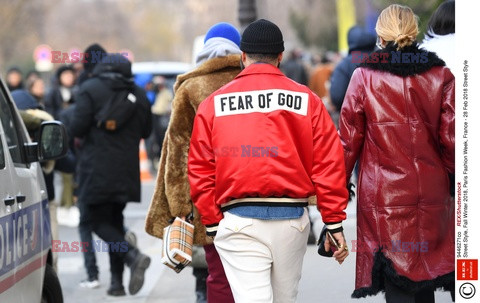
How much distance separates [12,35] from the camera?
201 feet

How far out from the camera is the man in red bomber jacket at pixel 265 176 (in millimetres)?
5027

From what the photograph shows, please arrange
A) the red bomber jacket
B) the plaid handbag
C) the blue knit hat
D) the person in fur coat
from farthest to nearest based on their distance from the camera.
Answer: the blue knit hat
the person in fur coat
the plaid handbag
the red bomber jacket

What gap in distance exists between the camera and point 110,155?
8.68m

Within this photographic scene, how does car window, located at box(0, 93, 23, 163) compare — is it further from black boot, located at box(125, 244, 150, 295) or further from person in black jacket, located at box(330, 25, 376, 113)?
person in black jacket, located at box(330, 25, 376, 113)

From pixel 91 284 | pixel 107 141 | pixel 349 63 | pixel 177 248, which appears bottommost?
pixel 91 284

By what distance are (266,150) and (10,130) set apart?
185 centimetres

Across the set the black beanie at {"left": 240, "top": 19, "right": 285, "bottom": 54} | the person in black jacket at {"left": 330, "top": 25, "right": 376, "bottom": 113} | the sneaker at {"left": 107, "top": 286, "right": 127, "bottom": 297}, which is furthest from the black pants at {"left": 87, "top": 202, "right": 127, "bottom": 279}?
the black beanie at {"left": 240, "top": 19, "right": 285, "bottom": 54}

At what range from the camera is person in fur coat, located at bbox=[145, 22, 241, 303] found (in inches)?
253

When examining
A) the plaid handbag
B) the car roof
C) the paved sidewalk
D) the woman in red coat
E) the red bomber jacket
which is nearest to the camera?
the red bomber jacket

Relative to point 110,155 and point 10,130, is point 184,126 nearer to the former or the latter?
point 10,130

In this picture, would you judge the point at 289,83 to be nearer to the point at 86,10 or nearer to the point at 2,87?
the point at 2,87

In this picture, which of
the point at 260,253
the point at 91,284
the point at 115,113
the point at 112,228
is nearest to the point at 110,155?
the point at 115,113

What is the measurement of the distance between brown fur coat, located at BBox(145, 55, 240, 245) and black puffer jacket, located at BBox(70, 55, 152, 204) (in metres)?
2.06

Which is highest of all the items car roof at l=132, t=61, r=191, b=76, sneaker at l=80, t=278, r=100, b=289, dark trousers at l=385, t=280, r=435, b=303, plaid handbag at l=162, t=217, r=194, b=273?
car roof at l=132, t=61, r=191, b=76
